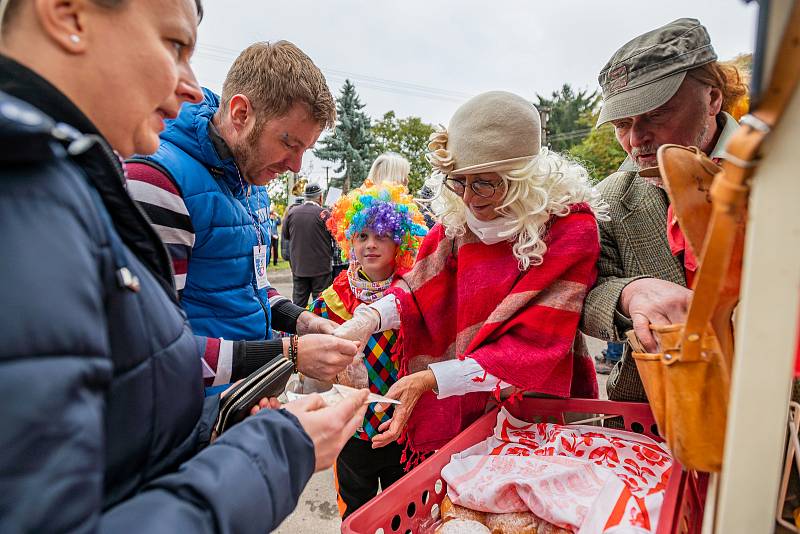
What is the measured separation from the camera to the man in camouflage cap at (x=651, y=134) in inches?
61.6

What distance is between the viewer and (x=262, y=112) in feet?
5.36

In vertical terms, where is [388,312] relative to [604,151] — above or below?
below

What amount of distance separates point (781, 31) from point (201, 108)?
1.66m

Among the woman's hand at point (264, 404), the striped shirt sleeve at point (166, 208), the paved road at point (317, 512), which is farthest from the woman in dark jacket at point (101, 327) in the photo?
the paved road at point (317, 512)

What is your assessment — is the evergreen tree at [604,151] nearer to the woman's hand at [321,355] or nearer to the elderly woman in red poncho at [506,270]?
the elderly woman in red poncho at [506,270]

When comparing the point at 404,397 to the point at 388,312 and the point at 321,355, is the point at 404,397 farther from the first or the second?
the point at 388,312

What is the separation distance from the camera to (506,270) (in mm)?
1782

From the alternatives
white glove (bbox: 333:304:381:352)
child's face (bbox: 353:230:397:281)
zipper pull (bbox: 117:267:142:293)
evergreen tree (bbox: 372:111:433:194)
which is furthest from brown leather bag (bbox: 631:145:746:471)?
evergreen tree (bbox: 372:111:433:194)

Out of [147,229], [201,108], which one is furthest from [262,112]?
[147,229]

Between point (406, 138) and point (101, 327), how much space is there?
29008 mm

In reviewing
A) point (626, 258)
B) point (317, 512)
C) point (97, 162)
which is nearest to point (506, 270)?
point (626, 258)

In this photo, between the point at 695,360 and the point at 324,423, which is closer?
the point at 695,360

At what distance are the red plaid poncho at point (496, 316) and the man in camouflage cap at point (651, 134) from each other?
0.35 ft

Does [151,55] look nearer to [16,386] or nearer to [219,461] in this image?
[16,386]
